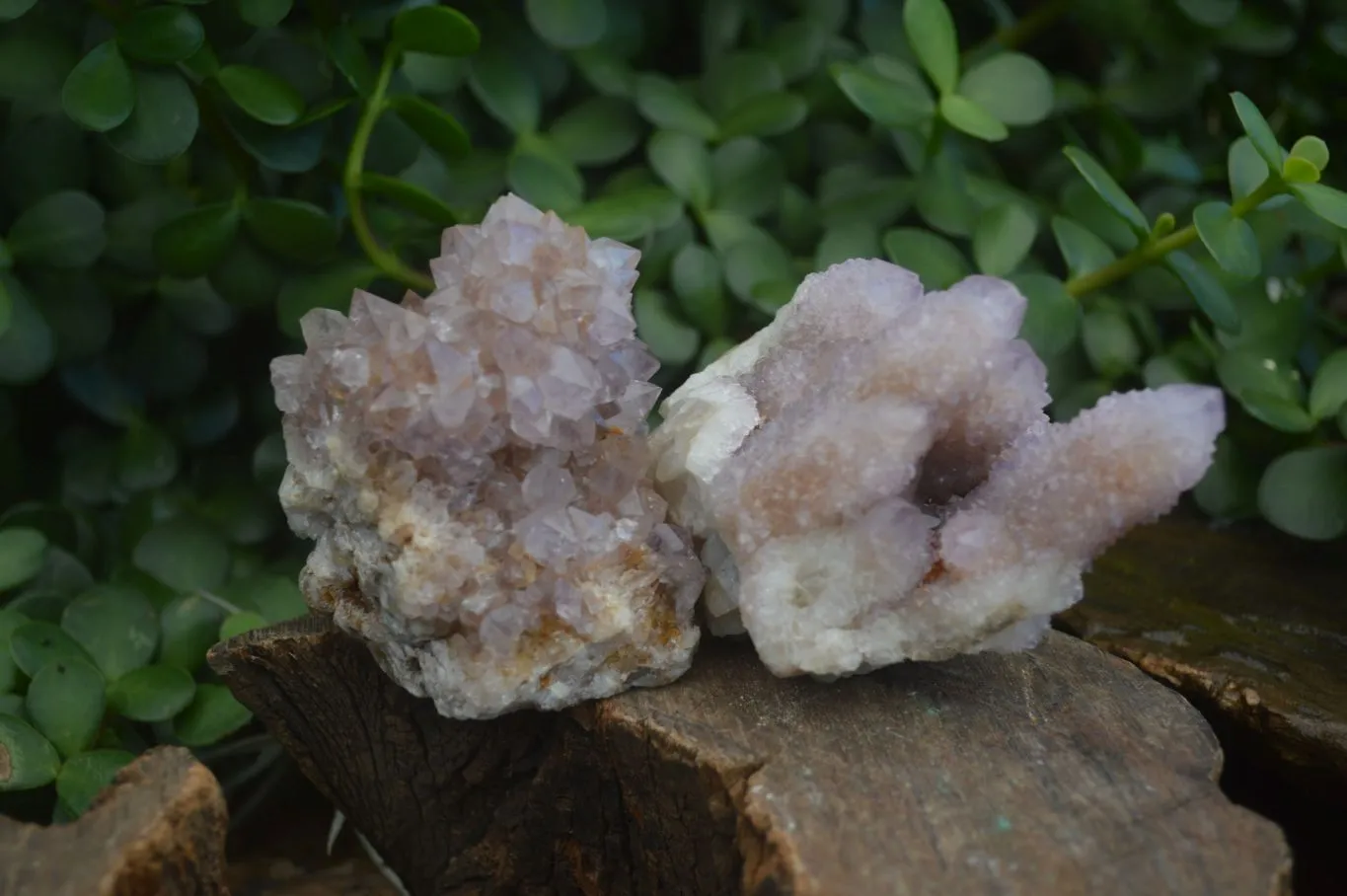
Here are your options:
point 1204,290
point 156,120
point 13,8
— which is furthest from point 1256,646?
point 13,8

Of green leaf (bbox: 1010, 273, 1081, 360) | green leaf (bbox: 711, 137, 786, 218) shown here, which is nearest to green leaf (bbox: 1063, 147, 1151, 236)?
green leaf (bbox: 1010, 273, 1081, 360)

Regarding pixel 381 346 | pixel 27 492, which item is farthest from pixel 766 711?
pixel 27 492

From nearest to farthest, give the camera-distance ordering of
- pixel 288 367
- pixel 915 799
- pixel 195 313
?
pixel 915 799, pixel 288 367, pixel 195 313

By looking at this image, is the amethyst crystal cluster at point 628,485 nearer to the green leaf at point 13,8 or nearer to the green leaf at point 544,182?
the green leaf at point 544,182

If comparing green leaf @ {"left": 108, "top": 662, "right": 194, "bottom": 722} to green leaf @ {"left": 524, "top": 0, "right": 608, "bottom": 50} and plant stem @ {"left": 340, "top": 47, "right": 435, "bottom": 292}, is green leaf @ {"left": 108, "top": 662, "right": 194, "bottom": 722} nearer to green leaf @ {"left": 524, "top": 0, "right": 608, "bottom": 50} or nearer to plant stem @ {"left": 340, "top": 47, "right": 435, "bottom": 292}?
plant stem @ {"left": 340, "top": 47, "right": 435, "bottom": 292}

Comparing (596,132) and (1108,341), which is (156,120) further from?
(1108,341)

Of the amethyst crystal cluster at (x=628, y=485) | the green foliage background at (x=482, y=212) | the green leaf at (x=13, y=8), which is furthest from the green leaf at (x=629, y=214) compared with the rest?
the green leaf at (x=13, y=8)

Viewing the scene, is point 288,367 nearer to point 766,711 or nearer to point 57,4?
point 766,711

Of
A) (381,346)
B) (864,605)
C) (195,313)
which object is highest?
(381,346)
